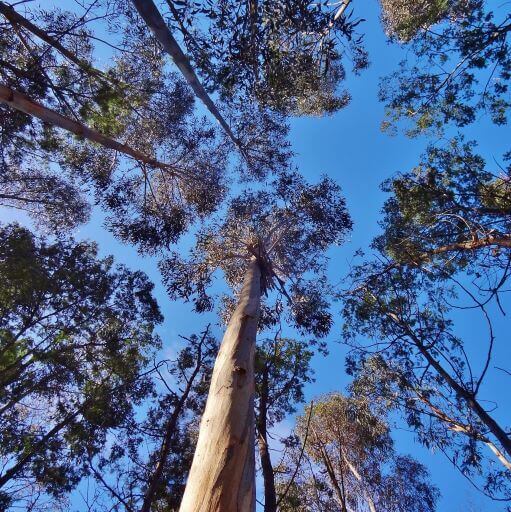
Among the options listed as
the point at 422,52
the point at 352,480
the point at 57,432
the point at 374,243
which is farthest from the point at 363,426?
the point at 422,52

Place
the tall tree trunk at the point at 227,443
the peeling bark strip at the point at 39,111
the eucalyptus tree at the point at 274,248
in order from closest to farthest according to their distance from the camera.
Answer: the tall tree trunk at the point at 227,443, the peeling bark strip at the point at 39,111, the eucalyptus tree at the point at 274,248

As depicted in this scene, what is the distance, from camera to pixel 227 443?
8.01ft

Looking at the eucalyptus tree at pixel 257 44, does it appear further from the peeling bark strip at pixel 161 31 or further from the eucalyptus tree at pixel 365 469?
the eucalyptus tree at pixel 365 469

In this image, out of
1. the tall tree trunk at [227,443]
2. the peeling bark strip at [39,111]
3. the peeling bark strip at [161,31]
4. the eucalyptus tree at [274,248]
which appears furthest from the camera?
the eucalyptus tree at [274,248]

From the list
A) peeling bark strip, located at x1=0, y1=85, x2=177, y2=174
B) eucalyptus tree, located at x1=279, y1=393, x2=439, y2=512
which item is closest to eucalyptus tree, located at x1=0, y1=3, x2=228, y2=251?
peeling bark strip, located at x1=0, y1=85, x2=177, y2=174

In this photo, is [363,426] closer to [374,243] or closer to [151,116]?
[374,243]

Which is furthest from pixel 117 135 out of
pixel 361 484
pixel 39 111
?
pixel 361 484

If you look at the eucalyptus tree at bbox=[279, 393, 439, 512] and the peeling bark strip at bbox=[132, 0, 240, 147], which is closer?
the peeling bark strip at bbox=[132, 0, 240, 147]

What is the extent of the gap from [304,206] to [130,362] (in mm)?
6139

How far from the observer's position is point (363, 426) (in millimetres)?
11242

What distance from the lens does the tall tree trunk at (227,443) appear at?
2074 mm

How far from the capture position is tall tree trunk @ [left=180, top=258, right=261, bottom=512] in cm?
207

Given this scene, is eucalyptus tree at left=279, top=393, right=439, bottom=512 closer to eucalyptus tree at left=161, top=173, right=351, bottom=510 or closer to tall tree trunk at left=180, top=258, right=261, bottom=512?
eucalyptus tree at left=161, top=173, right=351, bottom=510

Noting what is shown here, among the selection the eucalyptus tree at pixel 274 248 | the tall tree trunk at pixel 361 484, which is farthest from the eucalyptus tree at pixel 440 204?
the tall tree trunk at pixel 361 484
